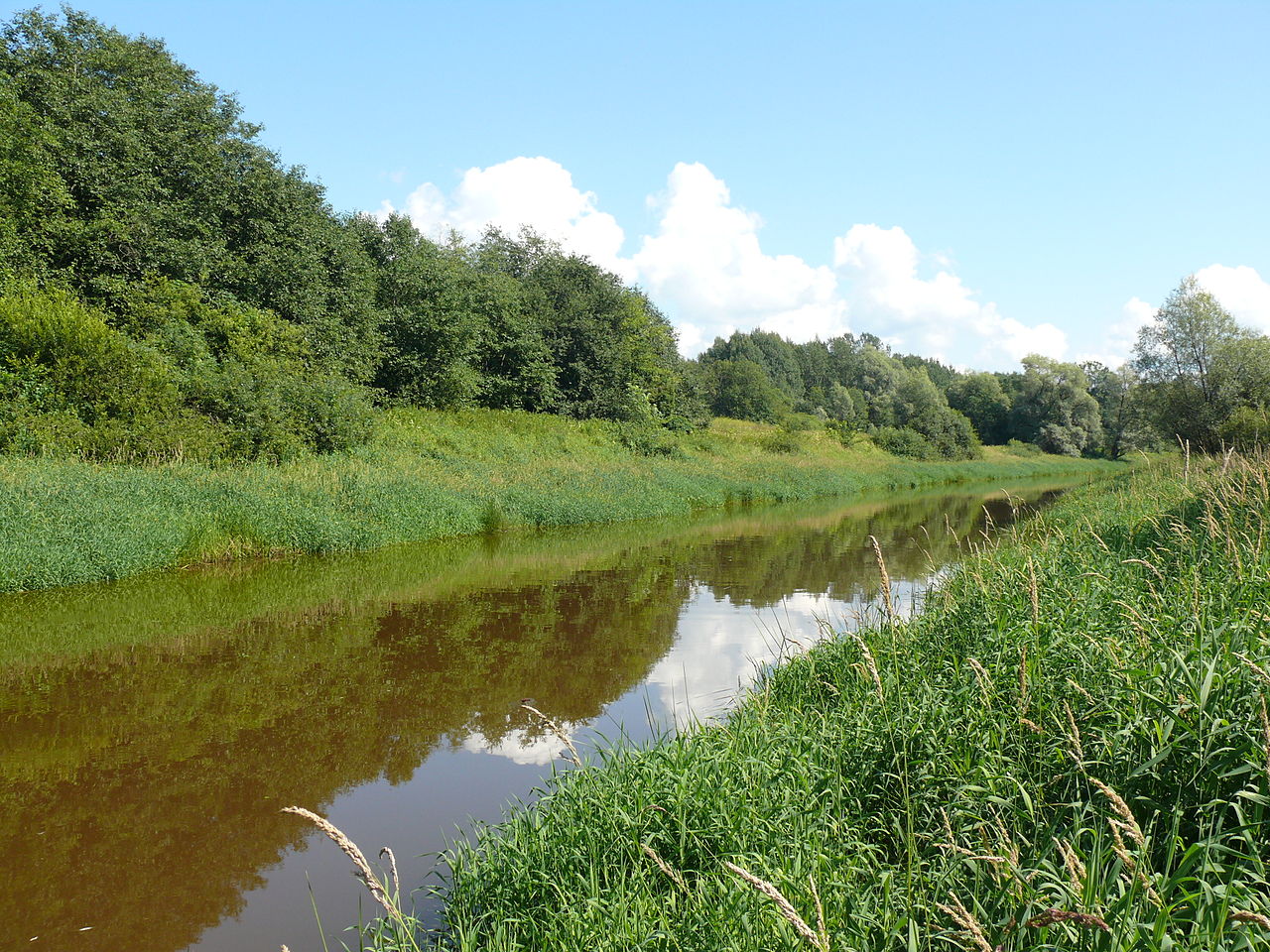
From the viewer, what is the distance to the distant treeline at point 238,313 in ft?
49.2

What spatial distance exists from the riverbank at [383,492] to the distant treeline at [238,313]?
1.57m

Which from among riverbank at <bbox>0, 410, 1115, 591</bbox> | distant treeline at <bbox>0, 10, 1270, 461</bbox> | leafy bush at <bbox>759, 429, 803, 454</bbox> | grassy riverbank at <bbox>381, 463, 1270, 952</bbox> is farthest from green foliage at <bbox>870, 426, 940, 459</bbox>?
grassy riverbank at <bbox>381, 463, 1270, 952</bbox>

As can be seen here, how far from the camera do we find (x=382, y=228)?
31.5m

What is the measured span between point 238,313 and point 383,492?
9.35m

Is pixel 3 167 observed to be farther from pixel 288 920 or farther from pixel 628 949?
pixel 628 949

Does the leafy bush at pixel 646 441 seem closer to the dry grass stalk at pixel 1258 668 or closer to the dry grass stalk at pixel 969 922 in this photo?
the dry grass stalk at pixel 1258 668

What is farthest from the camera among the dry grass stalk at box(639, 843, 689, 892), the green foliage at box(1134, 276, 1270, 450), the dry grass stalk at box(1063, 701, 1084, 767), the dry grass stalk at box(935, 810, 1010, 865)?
the green foliage at box(1134, 276, 1270, 450)

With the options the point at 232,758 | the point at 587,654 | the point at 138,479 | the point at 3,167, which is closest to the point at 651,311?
the point at 3,167

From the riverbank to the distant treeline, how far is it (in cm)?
157

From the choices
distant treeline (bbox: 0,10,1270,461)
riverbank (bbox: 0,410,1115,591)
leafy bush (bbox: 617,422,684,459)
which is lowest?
riverbank (bbox: 0,410,1115,591)

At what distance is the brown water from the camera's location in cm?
416

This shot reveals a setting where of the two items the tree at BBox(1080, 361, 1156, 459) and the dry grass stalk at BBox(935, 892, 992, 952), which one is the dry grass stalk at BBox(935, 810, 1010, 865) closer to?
the dry grass stalk at BBox(935, 892, 992, 952)

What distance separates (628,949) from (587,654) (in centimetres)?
575

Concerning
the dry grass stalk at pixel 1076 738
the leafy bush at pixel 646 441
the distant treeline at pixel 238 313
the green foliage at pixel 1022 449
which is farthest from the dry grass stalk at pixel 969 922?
the green foliage at pixel 1022 449
